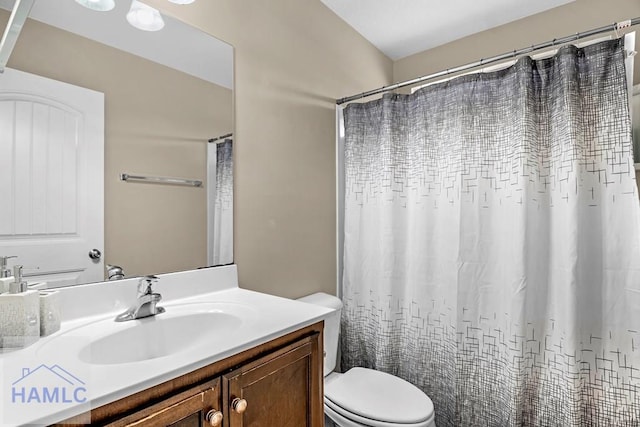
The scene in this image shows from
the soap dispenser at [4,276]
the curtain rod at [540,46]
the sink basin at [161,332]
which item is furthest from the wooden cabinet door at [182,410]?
the curtain rod at [540,46]

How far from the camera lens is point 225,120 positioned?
143 cm

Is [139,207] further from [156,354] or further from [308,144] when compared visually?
[308,144]

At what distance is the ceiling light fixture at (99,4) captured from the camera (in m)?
1.05

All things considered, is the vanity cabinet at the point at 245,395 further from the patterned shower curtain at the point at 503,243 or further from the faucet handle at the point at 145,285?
the patterned shower curtain at the point at 503,243

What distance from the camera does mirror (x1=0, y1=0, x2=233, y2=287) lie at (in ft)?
3.20

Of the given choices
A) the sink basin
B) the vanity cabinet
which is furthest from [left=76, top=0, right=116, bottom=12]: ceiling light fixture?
the vanity cabinet

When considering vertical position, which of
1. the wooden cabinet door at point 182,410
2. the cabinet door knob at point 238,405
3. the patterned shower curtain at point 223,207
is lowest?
the cabinet door knob at point 238,405

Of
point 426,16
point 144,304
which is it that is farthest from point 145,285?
point 426,16

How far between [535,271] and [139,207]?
1649 mm

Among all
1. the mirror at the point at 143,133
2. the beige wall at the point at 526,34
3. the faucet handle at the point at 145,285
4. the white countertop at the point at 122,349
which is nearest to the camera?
the white countertop at the point at 122,349

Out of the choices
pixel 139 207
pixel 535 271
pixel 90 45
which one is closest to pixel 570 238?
pixel 535 271

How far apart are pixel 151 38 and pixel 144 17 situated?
0.22ft

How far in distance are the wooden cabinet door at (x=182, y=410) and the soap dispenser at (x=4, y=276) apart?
519mm

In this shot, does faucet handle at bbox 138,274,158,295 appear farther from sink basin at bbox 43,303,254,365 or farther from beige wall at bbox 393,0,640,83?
beige wall at bbox 393,0,640,83
